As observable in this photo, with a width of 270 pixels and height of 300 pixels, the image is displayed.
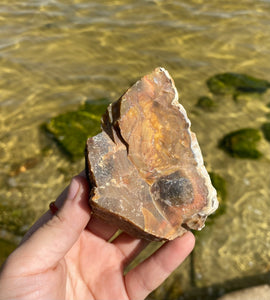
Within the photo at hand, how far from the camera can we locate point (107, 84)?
5.26m

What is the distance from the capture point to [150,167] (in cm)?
248

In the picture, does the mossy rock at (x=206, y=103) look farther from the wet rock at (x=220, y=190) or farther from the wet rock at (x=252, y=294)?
the wet rock at (x=252, y=294)

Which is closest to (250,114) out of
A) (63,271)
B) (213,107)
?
(213,107)

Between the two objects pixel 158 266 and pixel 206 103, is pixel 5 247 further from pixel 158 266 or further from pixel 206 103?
pixel 206 103

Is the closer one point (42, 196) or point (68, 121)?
point (42, 196)

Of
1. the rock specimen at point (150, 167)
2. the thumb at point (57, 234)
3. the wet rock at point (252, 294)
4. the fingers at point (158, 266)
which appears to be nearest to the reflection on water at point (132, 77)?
the wet rock at point (252, 294)

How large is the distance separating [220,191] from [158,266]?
158 centimetres

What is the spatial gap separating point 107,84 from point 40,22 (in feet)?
8.53

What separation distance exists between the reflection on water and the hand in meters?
0.79

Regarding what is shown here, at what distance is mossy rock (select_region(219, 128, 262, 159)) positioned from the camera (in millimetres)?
4309

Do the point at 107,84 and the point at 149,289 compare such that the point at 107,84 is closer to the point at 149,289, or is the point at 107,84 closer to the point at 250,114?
the point at 250,114

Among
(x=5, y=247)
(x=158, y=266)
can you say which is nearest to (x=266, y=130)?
(x=158, y=266)

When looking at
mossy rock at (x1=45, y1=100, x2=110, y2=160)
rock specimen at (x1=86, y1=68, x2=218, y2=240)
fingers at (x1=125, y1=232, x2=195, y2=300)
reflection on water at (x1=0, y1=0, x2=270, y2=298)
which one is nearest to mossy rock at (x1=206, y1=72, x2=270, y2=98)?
reflection on water at (x1=0, y1=0, x2=270, y2=298)

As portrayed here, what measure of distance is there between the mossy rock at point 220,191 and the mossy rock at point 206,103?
1223mm
